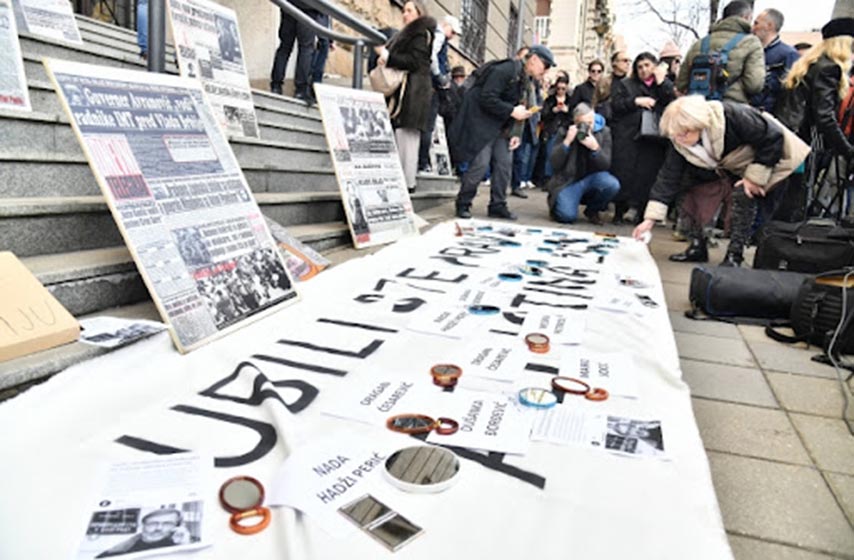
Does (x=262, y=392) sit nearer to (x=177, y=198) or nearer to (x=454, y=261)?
(x=177, y=198)

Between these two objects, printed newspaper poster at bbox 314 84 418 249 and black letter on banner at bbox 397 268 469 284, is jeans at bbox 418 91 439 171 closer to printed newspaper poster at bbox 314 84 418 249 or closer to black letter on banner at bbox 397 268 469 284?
printed newspaper poster at bbox 314 84 418 249

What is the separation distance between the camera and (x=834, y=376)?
2.19 metres

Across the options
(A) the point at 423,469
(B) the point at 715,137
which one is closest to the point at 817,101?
(B) the point at 715,137

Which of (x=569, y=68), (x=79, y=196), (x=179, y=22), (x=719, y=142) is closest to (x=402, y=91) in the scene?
(x=179, y=22)

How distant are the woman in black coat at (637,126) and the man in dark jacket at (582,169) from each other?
0.18m

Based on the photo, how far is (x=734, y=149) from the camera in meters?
3.46

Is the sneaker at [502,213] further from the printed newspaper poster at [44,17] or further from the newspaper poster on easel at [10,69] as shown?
the newspaper poster on easel at [10,69]

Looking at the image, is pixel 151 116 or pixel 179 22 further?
pixel 179 22

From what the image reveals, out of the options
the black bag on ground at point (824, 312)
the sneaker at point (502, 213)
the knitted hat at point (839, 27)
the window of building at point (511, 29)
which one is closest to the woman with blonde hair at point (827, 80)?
the knitted hat at point (839, 27)

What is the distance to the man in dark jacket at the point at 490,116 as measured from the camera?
4672 mm

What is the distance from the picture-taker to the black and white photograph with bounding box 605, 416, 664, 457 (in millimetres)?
1329

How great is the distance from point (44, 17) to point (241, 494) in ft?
11.7

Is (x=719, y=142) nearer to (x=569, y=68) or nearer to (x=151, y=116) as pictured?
(x=151, y=116)

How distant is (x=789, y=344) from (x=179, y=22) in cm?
330
